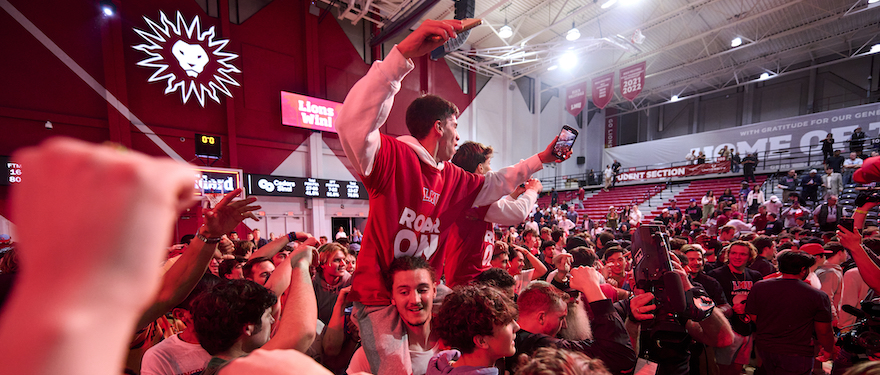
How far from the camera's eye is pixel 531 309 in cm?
221

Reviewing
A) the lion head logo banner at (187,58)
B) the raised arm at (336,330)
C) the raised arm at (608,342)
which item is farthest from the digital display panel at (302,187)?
the raised arm at (608,342)

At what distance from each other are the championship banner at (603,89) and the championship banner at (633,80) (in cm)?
48

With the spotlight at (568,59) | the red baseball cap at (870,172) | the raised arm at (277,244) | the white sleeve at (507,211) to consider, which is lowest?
the raised arm at (277,244)

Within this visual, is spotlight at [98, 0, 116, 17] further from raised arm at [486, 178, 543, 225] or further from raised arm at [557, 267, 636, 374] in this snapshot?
raised arm at [557, 267, 636, 374]

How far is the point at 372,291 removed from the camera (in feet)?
5.55

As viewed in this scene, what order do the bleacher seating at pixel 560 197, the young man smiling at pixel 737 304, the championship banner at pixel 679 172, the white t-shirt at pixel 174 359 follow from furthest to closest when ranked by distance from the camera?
1. the bleacher seating at pixel 560 197
2. the championship banner at pixel 679 172
3. the young man smiling at pixel 737 304
4. the white t-shirt at pixel 174 359

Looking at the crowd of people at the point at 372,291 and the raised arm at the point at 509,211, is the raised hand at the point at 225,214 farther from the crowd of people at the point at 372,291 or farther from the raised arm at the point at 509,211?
the raised arm at the point at 509,211

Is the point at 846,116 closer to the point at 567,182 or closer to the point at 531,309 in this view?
the point at 567,182

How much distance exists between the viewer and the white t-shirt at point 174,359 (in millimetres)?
1739

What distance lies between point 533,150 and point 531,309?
19312 millimetres

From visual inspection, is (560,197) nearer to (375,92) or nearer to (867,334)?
(867,334)

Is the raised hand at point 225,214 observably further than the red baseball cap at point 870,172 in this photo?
No

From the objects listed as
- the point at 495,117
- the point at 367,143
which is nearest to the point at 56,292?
the point at 367,143

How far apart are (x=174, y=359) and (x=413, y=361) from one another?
1141 mm
